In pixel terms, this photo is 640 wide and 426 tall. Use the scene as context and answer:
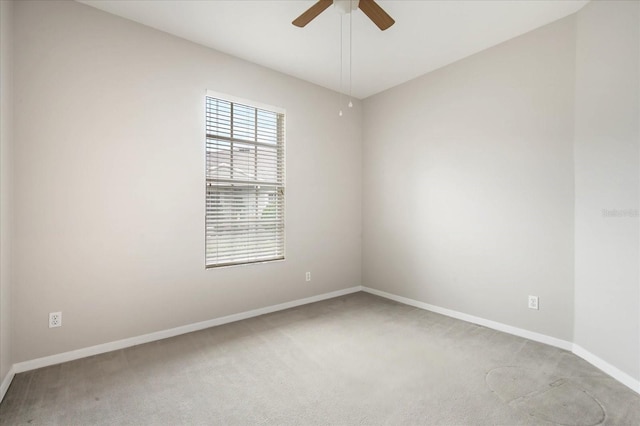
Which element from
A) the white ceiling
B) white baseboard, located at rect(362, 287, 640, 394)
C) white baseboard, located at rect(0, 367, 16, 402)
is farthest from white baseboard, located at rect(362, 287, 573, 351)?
white baseboard, located at rect(0, 367, 16, 402)

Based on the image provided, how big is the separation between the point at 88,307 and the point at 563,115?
4.49 metres

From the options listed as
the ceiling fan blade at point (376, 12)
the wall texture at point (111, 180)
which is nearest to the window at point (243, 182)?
the wall texture at point (111, 180)

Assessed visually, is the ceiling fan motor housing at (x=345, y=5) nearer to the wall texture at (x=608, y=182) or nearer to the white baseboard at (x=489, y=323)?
the wall texture at (x=608, y=182)

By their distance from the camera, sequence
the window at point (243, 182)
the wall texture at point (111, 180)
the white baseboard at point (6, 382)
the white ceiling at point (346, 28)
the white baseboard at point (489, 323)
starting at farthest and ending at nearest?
the window at point (243, 182), the white baseboard at point (489, 323), the white ceiling at point (346, 28), the wall texture at point (111, 180), the white baseboard at point (6, 382)

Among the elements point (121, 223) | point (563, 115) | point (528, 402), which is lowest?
point (528, 402)

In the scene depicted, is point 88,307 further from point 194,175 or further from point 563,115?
point 563,115

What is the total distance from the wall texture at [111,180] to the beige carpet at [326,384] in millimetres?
375

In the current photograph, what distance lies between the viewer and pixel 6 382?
211 cm

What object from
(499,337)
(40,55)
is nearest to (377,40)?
(40,55)

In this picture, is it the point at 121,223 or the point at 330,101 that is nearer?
the point at 121,223

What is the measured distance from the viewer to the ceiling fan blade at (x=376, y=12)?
7.08 feet

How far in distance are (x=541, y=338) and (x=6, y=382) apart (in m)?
4.32

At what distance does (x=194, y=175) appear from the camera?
125 inches

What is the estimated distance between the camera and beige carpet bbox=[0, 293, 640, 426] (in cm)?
186
